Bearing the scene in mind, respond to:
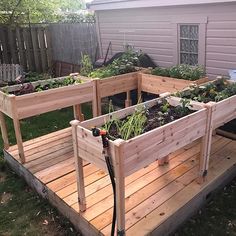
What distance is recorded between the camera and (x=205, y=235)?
3033 millimetres

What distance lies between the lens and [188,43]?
608cm

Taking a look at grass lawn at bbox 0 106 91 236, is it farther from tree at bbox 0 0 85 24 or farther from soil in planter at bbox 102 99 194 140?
tree at bbox 0 0 85 24

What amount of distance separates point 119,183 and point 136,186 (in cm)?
104

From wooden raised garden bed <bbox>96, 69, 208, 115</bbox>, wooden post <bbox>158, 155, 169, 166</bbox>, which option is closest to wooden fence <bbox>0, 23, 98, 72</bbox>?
wooden raised garden bed <bbox>96, 69, 208, 115</bbox>

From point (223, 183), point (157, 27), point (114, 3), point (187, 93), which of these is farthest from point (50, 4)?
point (223, 183)

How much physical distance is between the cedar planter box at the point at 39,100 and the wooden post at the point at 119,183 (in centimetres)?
185

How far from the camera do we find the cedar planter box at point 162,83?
4.70 metres

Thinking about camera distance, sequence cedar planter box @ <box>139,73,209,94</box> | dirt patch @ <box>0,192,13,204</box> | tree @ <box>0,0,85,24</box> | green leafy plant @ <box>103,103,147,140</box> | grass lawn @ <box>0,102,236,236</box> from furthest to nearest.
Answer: tree @ <box>0,0,85,24</box> → cedar planter box @ <box>139,73,209,94</box> → dirt patch @ <box>0,192,13,204</box> → grass lawn @ <box>0,102,236,236</box> → green leafy plant @ <box>103,103,147,140</box>

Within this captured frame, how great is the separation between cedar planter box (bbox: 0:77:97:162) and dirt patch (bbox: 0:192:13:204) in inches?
18.8

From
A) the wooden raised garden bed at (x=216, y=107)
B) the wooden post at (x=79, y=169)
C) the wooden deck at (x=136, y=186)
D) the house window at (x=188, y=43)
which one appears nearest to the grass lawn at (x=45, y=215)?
the wooden deck at (x=136, y=186)

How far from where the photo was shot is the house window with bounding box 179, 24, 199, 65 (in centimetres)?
592

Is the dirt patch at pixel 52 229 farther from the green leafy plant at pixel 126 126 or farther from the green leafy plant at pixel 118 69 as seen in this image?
the green leafy plant at pixel 118 69

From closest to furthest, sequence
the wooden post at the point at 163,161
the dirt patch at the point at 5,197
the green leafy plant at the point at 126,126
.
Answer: the green leafy plant at the point at 126,126
the dirt patch at the point at 5,197
the wooden post at the point at 163,161

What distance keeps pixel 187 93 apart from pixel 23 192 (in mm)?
2452
